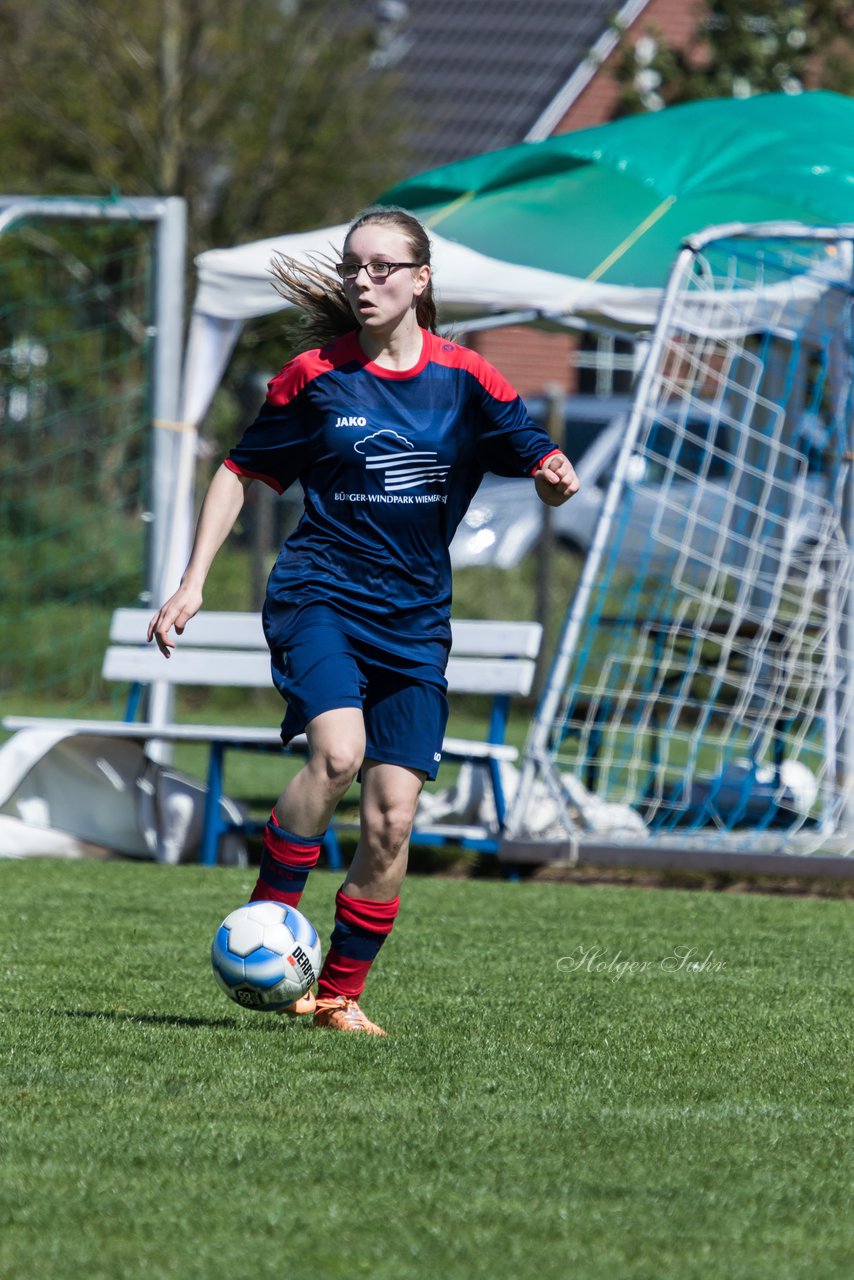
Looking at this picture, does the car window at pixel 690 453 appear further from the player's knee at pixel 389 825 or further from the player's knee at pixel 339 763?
the player's knee at pixel 339 763

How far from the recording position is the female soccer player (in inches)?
173

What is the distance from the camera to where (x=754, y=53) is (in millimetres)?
17281

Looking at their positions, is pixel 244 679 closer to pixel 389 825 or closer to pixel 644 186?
pixel 644 186

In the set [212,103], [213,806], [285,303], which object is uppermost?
[212,103]

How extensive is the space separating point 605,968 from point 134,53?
12.5m

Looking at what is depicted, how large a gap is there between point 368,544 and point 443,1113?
1355 mm

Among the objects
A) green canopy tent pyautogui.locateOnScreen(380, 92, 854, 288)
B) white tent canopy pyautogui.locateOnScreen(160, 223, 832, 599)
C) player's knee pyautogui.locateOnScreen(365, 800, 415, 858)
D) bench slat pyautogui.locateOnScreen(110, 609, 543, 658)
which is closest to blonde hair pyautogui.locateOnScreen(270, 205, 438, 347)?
player's knee pyautogui.locateOnScreen(365, 800, 415, 858)

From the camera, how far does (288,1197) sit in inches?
122

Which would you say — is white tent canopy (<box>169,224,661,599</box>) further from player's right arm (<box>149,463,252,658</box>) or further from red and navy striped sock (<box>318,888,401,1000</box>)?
red and navy striped sock (<box>318,888,401,1000</box>)

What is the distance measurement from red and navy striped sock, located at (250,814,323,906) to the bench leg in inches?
136

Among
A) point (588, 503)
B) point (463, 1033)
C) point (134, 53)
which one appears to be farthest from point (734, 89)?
point (463, 1033)

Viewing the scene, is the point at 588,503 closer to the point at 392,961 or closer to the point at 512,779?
the point at 512,779

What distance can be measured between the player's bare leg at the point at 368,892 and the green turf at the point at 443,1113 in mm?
111

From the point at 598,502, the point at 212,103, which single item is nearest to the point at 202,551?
the point at 598,502
